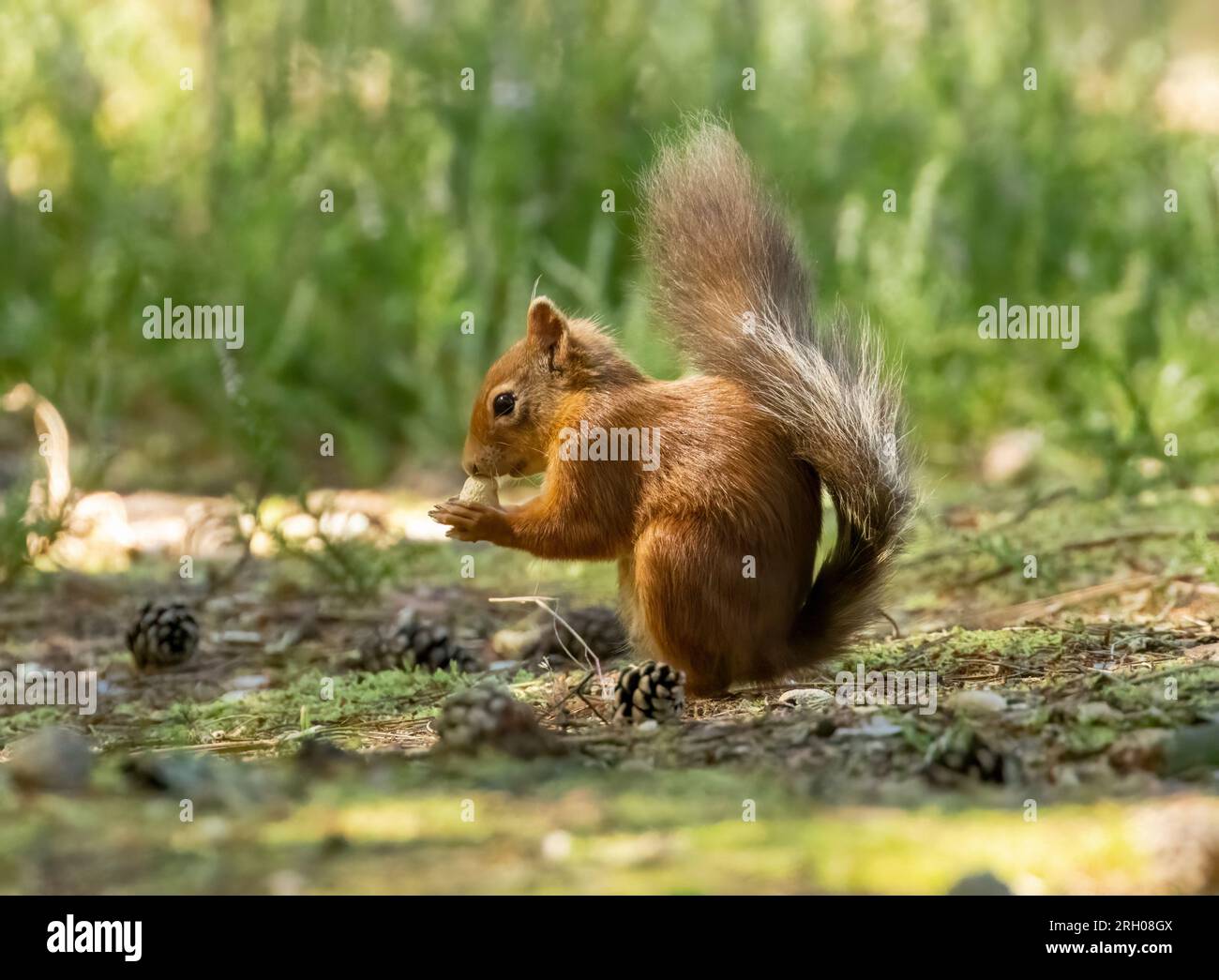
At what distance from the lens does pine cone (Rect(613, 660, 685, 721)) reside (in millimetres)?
3307

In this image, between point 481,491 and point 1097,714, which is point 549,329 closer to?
point 481,491

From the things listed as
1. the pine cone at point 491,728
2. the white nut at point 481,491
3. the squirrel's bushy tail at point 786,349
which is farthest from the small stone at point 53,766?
the squirrel's bushy tail at point 786,349

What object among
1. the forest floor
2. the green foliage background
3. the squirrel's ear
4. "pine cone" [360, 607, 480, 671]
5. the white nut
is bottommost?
the forest floor

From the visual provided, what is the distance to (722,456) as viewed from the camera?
3.55 metres

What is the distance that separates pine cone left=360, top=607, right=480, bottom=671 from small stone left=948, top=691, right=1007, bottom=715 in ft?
4.91

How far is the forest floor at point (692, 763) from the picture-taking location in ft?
7.48

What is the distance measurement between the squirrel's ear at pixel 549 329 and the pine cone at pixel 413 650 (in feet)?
2.85

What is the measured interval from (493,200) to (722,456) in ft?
14.0

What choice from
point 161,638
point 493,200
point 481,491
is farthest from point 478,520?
point 493,200

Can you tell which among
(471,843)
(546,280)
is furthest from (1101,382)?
(471,843)

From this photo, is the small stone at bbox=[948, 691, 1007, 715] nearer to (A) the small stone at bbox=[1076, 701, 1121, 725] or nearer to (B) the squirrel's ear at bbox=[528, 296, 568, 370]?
(A) the small stone at bbox=[1076, 701, 1121, 725]

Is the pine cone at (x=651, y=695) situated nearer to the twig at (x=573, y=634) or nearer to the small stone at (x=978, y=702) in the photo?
the twig at (x=573, y=634)

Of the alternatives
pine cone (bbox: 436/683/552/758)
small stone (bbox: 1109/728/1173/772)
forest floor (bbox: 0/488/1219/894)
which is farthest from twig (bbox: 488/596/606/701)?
small stone (bbox: 1109/728/1173/772)

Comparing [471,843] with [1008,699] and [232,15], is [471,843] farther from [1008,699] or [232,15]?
[232,15]
